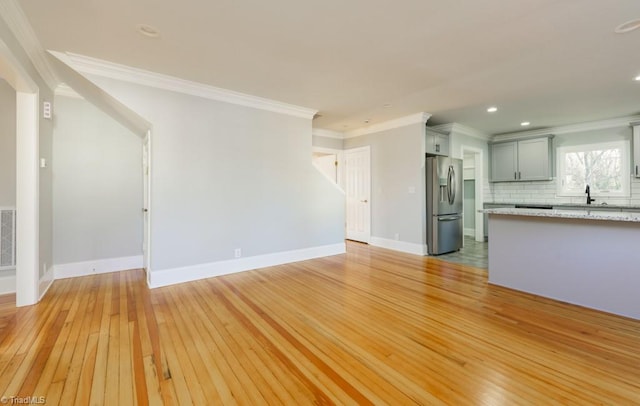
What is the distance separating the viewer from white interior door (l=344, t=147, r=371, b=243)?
242 inches

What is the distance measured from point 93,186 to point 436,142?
5.96 metres

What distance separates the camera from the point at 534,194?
20.8 ft

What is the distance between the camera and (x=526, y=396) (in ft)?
5.21

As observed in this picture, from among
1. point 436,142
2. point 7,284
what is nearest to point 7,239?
point 7,284

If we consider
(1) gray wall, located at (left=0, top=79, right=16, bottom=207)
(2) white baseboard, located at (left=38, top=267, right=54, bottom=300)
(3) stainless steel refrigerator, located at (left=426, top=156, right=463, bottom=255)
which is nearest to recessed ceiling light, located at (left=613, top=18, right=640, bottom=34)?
(3) stainless steel refrigerator, located at (left=426, top=156, right=463, bottom=255)

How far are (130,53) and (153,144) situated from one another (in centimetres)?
102

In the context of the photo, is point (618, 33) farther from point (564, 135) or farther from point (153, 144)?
point (153, 144)

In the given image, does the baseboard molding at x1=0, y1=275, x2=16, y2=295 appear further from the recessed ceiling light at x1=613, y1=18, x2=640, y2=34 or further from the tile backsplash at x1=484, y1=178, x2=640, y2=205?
the tile backsplash at x1=484, y1=178, x2=640, y2=205

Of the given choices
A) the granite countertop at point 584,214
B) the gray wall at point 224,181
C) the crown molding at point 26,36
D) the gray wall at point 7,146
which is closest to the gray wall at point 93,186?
the gray wall at point 7,146

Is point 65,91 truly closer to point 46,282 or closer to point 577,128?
point 46,282

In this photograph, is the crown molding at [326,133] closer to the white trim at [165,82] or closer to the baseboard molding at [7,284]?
the white trim at [165,82]

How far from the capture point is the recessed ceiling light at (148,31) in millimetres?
2387

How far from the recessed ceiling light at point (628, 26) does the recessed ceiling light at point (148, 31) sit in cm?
412

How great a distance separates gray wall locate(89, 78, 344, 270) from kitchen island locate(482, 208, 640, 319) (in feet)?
9.28
